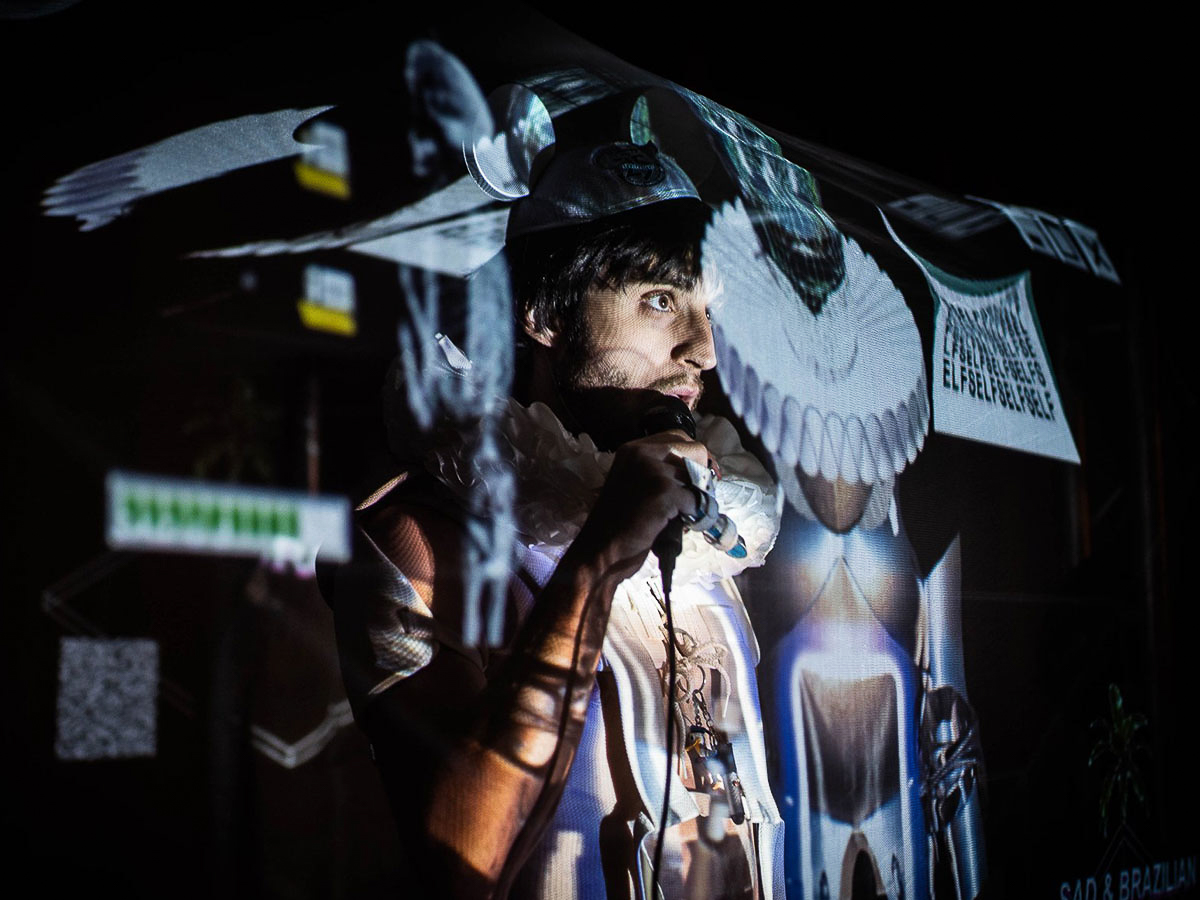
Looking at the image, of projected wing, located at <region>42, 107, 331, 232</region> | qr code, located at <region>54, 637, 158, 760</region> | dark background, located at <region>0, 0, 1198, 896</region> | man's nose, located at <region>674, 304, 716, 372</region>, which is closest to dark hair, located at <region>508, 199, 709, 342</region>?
man's nose, located at <region>674, 304, 716, 372</region>

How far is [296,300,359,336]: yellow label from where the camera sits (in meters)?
1.12

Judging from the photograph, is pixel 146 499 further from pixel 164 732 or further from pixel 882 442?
pixel 882 442

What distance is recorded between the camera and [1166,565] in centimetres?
247

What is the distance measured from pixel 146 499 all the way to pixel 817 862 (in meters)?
1.12

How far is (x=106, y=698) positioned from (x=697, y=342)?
86 centimetres

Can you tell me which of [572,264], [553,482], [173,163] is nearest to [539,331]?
[572,264]

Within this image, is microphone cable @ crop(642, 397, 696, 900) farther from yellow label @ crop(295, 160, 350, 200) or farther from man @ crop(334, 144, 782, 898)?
yellow label @ crop(295, 160, 350, 200)

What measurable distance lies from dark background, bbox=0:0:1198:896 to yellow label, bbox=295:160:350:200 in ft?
0.10

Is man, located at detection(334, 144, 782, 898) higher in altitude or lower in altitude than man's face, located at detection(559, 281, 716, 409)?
lower

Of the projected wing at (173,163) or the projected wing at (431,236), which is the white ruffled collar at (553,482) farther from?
the projected wing at (173,163)

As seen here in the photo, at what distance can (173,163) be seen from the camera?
1.09m

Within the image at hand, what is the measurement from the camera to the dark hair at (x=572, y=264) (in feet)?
4.29

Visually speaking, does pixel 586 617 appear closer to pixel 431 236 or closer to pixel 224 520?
pixel 224 520

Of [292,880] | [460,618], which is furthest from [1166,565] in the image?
[292,880]
